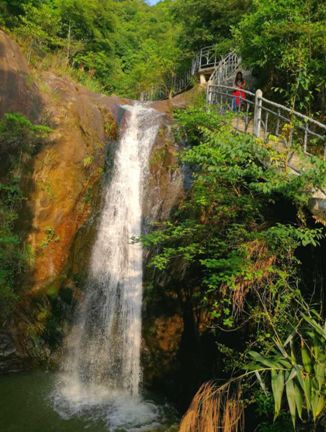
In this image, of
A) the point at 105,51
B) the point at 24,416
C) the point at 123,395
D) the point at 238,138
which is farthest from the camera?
the point at 105,51

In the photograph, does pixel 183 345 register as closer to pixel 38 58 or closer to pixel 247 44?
pixel 247 44

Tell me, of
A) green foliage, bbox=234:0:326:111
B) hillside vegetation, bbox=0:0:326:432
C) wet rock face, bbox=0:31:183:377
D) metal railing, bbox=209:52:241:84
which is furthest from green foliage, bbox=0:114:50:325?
metal railing, bbox=209:52:241:84

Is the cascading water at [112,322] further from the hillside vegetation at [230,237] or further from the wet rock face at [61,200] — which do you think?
the hillside vegetation at [230,237]

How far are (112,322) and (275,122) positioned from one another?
642 centimetres

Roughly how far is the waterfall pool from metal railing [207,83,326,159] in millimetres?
5350

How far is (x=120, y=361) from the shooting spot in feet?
25.3

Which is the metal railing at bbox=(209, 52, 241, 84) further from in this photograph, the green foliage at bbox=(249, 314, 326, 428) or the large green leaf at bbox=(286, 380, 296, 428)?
the large green leaf at bbox=(286, 380, 296, 428)

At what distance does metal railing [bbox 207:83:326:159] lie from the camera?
5.83 meters

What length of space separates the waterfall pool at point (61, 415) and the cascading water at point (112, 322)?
6cm

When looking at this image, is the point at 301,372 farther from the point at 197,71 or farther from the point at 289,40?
the point at 197,71

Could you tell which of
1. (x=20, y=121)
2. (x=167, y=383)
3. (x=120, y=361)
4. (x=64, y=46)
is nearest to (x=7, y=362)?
(x=120, y=361)

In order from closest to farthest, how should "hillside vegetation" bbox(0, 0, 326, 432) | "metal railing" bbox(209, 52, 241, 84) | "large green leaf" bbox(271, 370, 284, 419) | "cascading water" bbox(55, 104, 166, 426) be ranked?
"large green leaf" bbox(271, 370, 284, 419) → "hillside vegetation" bbox(0, 0, 326, 432) → "cascading water" bbox(55, 104, 166, 426) → "metal railing" bbox(209, 52, 241, 84)

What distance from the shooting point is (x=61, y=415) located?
6.41m

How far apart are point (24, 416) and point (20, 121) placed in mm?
6451
